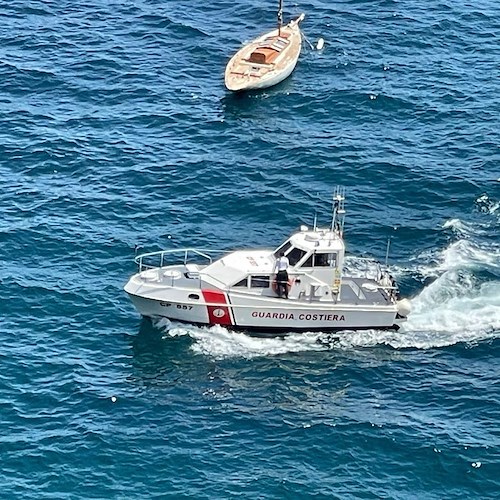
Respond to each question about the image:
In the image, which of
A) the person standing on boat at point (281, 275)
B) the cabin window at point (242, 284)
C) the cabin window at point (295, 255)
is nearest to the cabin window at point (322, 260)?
the cabin window at point (295, 255)

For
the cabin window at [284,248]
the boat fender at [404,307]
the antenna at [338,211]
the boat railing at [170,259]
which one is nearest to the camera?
the boat fender at [404,307]

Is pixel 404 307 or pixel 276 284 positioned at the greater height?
pixel 276 284

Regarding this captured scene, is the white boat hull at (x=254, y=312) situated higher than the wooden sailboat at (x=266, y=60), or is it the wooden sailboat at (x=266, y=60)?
the wooden sailboat at (x=266, y=60)

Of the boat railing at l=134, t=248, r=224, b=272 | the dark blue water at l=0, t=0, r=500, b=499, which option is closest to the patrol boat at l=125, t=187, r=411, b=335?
the dark blue water at l=0, t=0, r=500, b=499

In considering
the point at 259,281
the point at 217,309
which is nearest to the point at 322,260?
the point at 259,281

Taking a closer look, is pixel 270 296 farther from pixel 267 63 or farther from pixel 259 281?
pixel 267 63

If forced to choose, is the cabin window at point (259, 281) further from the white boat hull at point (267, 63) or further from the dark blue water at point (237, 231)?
the white boat hull at point (267, 63)

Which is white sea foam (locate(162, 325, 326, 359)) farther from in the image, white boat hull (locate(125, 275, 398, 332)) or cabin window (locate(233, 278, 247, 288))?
cabin window (locate(233, 278, 247, 288))
